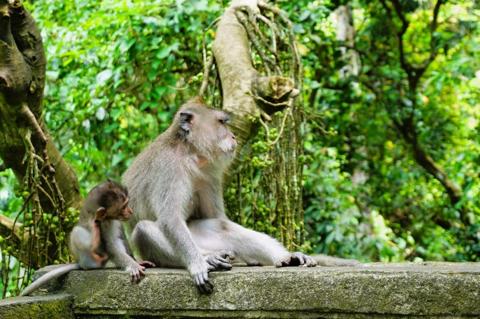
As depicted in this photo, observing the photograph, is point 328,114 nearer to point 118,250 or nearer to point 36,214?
point 36,214

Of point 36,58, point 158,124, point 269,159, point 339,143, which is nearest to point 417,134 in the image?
point 339,143

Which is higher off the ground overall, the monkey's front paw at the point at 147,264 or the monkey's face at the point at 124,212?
the monkey's face at the point at 124,212

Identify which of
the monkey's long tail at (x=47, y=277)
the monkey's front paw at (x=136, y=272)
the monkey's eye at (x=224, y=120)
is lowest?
the monkey's long tail at (x=47, y=277)

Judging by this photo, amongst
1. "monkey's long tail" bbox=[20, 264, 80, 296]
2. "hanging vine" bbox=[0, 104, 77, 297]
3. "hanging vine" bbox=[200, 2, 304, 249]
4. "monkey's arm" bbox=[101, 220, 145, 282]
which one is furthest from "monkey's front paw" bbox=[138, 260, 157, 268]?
"hanging vine" bbox=[200, 2, 304, 249]

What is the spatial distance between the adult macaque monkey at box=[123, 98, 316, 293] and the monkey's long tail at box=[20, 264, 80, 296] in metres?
0.45

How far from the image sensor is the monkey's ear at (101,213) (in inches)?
170

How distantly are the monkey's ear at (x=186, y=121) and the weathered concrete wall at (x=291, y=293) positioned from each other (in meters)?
1.02

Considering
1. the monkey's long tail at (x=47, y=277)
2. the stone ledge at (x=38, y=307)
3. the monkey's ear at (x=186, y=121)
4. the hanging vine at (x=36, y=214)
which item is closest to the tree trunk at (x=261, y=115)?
the monkey's ear at (x=186, y=121)

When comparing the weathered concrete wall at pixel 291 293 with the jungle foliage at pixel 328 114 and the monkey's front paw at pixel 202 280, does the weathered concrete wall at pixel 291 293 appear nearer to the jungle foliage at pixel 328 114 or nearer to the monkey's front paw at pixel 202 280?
the monkey's front paw at pixel 202 280

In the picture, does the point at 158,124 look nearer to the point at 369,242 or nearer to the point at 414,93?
the point at 369,242

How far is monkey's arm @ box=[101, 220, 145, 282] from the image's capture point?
3918 millimetres

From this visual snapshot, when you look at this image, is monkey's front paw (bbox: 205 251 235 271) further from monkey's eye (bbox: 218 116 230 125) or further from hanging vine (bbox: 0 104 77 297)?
hanging vine (bbox: 0 104 77 297)

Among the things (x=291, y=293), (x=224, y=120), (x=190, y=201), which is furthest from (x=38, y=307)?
(x=224, y=120)

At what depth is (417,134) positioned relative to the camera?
391 inches
